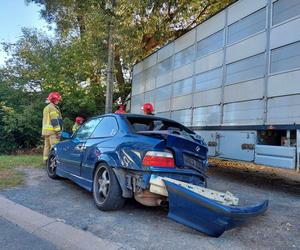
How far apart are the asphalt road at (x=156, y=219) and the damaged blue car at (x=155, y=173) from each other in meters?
0.20

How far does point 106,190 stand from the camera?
5012mm

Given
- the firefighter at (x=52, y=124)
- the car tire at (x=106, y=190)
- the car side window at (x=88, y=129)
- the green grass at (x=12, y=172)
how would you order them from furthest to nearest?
the firefighter at (x=52, y=124) < the green grass at (x=12, y=172) < the car side window at (x=88, y=129) < the car tire at (x=106, y=190)

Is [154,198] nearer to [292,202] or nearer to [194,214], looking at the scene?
[194,214]

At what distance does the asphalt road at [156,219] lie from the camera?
3771mm

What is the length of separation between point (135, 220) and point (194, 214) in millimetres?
1075

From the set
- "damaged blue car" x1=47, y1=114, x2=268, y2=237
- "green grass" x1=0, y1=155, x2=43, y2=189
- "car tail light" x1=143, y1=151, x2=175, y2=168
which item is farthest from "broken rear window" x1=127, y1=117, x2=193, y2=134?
"green grass" x1=0, y1=155, x2=43, y2=189

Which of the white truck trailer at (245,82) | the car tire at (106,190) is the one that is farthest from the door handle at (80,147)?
the white truck trailer at (245,82)

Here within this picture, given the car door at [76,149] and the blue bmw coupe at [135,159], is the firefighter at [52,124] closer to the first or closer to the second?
the car door at [76,149]

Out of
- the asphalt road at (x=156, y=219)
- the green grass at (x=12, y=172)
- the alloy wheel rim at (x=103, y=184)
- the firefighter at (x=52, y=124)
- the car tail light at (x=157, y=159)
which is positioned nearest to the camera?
the asphalt road at (x=156, y=219)

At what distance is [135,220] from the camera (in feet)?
15.0

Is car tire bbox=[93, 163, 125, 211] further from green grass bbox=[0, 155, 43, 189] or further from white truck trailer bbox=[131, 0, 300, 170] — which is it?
white truck trailer bbox=[131, 0, 300, 170]

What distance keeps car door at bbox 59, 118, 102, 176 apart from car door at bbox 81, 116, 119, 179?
0.18 m

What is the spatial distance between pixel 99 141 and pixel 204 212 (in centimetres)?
237

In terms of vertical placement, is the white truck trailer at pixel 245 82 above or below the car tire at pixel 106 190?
above
